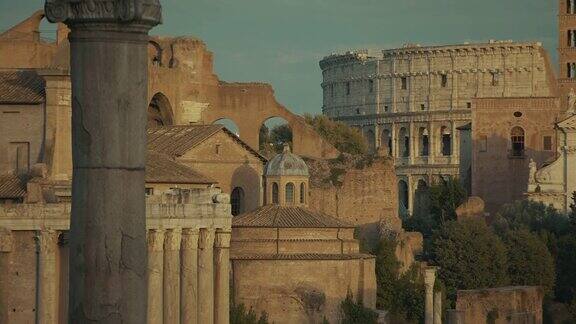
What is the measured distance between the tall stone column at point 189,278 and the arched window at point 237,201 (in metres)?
17.5

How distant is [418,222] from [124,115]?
224 feet

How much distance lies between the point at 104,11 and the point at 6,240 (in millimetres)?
24293

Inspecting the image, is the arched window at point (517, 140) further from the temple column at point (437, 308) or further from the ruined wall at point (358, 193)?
the temple column at point (437, 308)

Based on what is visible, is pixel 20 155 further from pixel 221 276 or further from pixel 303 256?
pixel 303 256

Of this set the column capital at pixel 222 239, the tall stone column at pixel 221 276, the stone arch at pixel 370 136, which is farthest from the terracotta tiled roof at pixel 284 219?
the stone arch at pixel 370 136

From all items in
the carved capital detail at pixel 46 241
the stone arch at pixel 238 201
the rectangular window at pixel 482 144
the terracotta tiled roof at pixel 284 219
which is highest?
the rectangular window at pixel 482 144

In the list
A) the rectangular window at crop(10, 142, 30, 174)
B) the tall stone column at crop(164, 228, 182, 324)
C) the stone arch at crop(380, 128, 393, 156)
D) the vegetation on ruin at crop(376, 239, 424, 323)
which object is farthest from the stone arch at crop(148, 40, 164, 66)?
the stone arch at crop(380, 128, 393, 156)

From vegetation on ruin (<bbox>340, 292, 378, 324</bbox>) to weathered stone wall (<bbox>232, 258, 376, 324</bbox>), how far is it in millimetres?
133

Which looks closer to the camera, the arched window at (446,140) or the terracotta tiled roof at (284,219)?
the terracotta tiled roof at (284,219)

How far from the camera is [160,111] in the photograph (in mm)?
63750

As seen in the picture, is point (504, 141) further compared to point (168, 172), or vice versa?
point (504, 141)

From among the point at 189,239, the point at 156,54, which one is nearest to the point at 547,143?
the point at 156,54

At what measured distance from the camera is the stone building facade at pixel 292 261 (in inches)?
2078

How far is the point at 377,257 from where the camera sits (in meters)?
58.6
